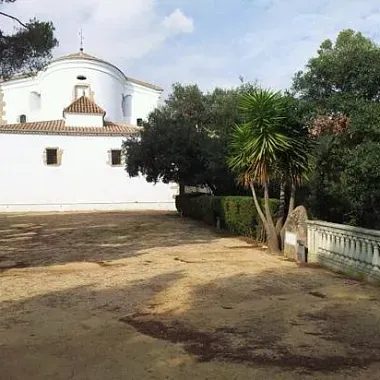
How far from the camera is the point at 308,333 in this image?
5.46 m

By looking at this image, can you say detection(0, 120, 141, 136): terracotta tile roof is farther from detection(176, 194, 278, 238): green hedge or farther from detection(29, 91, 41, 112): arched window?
detection(176, 194, 278, 238): green hedge

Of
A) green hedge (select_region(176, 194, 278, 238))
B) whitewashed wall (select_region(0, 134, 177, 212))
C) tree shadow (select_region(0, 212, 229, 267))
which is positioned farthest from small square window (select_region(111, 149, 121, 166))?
tree shadow (select_region(0, 212, 229, 267))

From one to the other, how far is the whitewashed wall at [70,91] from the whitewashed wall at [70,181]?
5.89 meters

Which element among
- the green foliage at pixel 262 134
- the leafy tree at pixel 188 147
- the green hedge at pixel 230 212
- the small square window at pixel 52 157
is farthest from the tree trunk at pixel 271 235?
the small square window at pixel 52 157

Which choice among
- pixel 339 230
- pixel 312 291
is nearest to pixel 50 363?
pixel 312 291

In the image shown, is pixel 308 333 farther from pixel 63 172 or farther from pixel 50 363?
pixel 63 172

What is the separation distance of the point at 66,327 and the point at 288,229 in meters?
7.80

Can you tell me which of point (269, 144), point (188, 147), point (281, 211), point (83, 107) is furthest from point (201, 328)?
point (83, 107)

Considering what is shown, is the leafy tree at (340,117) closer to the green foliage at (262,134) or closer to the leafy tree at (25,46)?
the green foliage at (262,134)

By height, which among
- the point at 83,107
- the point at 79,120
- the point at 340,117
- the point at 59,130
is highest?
the point at 83,107

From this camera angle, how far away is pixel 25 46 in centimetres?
1329

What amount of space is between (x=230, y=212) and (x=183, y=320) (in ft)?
41.4

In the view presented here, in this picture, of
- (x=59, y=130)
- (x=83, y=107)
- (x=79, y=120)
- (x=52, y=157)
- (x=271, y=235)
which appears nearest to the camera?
(x=271, y=235)

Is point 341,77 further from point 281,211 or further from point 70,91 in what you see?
point 70,91
